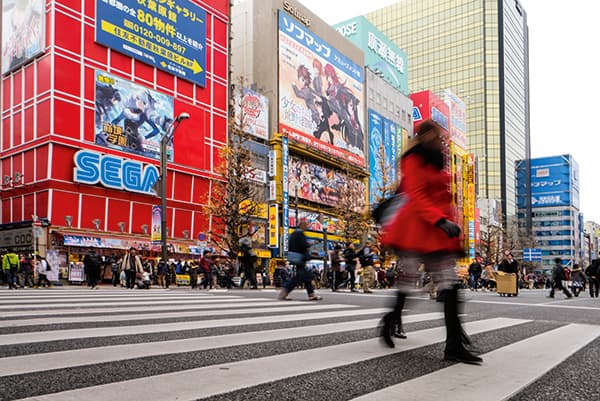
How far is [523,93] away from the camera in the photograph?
399ft

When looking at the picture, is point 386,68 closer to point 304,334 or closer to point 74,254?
point 74,254

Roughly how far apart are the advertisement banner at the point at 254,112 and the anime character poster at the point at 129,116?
8218mm

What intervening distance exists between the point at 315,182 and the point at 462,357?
142ft

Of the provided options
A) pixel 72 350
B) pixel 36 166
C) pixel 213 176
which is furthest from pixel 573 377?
pixel 213 176

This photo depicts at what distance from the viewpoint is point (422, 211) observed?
11.9 ft

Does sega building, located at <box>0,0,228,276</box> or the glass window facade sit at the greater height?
the glass window facade

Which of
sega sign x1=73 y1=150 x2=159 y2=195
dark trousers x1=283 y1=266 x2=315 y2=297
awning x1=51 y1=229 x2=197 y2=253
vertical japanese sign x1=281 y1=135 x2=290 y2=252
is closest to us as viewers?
dark trousers x1=283 y1=266 x2=315 y2=297

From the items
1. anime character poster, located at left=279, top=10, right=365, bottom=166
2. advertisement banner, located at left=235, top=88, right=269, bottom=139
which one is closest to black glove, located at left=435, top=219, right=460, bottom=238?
advertisement banner, located at left=235, top=88, right=269, bottom=139

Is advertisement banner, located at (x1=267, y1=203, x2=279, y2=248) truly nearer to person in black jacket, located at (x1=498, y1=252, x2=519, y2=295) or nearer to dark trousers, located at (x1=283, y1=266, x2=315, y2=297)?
person in black jacket, located at (x1=498, y1=252, x2=519, y2=295)

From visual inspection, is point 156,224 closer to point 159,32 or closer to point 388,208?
point 388,208

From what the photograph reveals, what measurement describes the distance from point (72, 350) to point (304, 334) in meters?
1.88

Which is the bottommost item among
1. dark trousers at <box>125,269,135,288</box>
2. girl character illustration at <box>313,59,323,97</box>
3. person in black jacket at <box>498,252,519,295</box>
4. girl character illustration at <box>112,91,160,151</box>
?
dark trousers at <box>125,269,135,288</box>

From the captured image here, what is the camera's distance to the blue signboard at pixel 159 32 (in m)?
29.6

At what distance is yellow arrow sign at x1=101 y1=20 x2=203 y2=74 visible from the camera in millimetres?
29594
